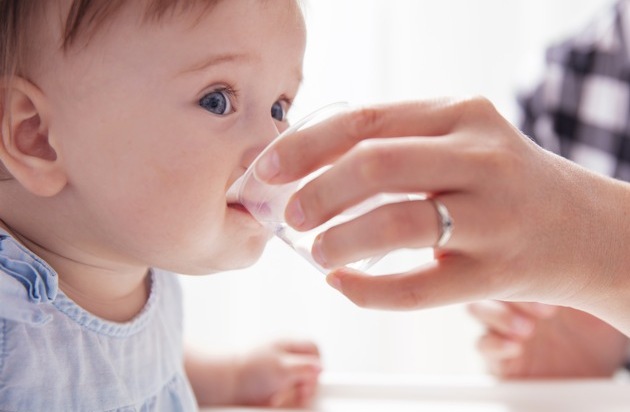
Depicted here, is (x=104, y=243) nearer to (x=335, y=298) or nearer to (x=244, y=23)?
(x=244, y=23)

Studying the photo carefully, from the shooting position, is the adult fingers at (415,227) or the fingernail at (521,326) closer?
the adult fingers at (415,227)

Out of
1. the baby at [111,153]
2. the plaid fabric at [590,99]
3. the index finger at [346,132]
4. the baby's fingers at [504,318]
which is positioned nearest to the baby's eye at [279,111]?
the baby at [111,153]

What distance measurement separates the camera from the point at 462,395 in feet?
3.37

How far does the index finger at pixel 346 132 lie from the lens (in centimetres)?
58

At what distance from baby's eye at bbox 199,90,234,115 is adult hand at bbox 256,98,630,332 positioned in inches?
6.1

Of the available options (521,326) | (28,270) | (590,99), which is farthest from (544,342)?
(28,270)

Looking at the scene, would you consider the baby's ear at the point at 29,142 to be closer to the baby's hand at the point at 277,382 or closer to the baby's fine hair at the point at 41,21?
the baby's fine hair at the point at 41,21

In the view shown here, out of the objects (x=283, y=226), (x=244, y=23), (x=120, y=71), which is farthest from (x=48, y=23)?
(x=283, y=226)

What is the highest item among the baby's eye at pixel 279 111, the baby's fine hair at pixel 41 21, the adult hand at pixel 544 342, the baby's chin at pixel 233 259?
the baby's fine hair at pixel 41 21

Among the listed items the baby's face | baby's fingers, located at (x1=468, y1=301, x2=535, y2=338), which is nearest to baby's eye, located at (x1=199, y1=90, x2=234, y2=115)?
the baby's face

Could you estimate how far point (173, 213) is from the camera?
0.72m

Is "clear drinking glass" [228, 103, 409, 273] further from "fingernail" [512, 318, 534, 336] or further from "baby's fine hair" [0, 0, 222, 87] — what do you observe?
"fingernail" [512, 318, 534, 336]

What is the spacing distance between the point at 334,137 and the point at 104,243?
0.29 meters

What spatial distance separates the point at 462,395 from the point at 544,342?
218 mm
